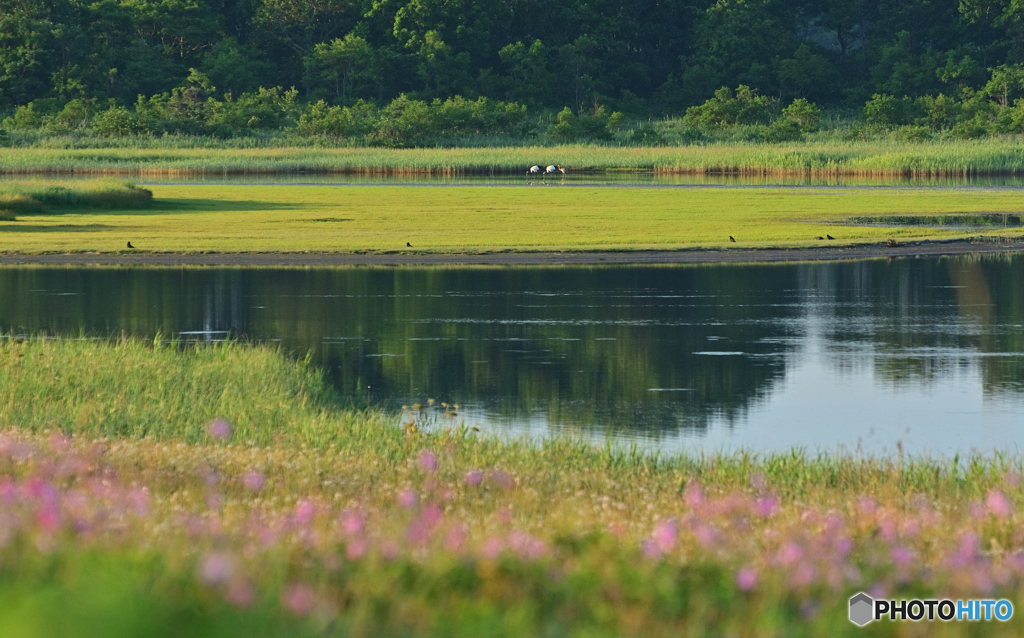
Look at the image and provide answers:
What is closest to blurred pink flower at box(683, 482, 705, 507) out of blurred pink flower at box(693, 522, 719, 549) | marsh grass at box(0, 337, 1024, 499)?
marsh grass at box(0, 337, 1024, 499)

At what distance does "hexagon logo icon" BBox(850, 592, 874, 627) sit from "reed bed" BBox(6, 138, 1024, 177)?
212ft

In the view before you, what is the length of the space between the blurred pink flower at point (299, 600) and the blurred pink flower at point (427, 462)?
431cm

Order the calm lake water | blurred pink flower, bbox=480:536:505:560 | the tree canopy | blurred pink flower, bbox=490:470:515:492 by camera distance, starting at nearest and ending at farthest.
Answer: blurred pink flower, bbox=480:536:505:560, blurred pink flower, bbox=490:470:515:492, the calm lake water, the tree canopy

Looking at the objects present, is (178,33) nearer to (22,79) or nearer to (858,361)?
(22,79)

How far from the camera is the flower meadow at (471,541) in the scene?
564 centimetres

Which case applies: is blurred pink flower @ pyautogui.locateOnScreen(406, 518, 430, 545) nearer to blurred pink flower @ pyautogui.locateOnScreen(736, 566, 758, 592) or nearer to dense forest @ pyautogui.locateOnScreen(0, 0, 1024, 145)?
blurred pink flower @ pyautogui.locateOnScreen(736, 566, 758, 592)

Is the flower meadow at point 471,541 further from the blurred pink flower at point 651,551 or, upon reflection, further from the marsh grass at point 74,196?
the marsh grass at point 74,196

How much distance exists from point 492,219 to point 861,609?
124 feet

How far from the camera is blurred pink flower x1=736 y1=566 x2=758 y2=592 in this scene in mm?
6254

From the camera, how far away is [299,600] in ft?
Result: 18.1

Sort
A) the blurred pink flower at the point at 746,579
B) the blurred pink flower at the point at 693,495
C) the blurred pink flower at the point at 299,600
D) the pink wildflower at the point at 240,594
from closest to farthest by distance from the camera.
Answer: the pink wildflower at the point at 240,594
the blurred pink flower at the point at 299,600
the blurred pink flower at the point at 746,579
the blurred pink flower at the point at 693,495

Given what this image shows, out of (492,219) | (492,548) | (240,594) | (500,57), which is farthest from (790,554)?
(500,57)

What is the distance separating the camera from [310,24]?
12875cm

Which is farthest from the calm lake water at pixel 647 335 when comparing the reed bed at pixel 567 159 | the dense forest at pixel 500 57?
the dense forest at pixel 500 57
